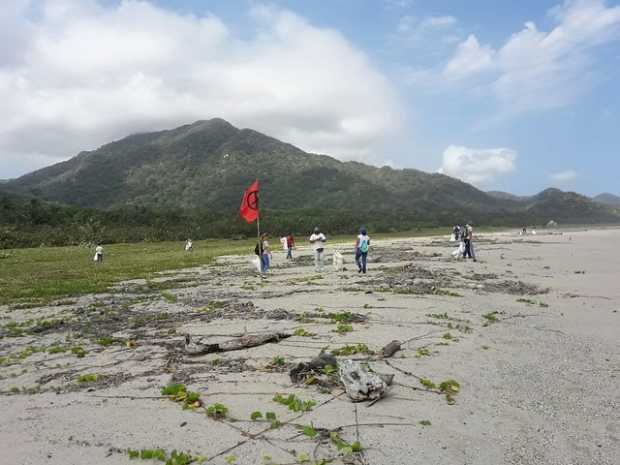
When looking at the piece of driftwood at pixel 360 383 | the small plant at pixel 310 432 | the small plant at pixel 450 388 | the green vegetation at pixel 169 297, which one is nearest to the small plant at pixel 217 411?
the small plant at pixel 310 432

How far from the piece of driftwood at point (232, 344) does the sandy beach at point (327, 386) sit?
0.18 meters

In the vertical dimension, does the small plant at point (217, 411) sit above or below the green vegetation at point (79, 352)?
above

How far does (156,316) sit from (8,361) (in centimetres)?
495

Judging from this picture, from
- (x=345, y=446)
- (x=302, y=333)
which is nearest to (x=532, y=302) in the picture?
(x=302, y=333)

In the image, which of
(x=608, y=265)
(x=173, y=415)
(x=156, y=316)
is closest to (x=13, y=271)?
(x=156, y=316)

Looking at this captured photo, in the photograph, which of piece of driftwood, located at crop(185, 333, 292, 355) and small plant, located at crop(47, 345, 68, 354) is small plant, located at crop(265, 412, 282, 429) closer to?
piece of driftwood, located at crop(185, 333, 292, 355)

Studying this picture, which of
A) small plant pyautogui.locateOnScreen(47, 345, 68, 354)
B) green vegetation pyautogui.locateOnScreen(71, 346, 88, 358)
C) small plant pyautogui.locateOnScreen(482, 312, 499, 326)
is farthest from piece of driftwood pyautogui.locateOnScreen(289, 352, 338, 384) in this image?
small plant pyautogui.locateOnScreen(47, 345, 68, 354)

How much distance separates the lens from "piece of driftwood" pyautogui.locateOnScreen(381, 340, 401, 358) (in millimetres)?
9195

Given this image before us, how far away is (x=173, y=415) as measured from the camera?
677 cm

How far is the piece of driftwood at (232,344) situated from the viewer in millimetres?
9758

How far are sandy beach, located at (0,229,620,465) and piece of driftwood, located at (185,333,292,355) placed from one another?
18 centimetres

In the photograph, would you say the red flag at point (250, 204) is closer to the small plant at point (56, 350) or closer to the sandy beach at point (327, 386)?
the sandy beach at point (327, 386)

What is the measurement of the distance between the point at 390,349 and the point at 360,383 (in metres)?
2.47

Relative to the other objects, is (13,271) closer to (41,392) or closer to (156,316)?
(156,316)
